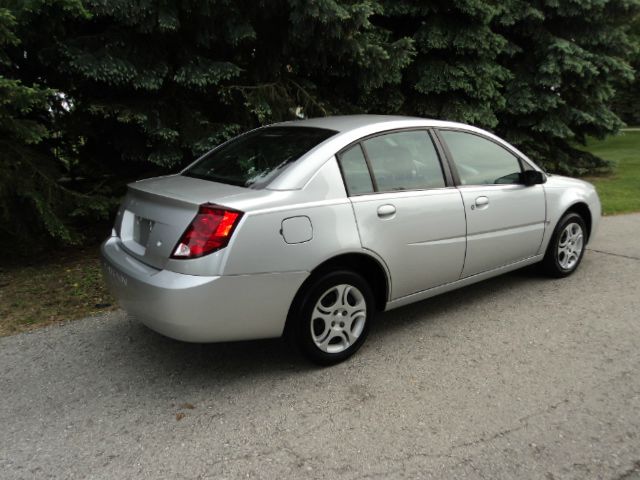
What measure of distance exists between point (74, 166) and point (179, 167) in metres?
1.17

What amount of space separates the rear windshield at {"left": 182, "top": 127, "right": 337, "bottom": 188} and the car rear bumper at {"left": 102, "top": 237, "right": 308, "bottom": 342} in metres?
0.64

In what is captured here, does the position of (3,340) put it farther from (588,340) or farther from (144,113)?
(588,340)

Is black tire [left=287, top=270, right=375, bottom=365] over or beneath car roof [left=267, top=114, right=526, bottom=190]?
beneath

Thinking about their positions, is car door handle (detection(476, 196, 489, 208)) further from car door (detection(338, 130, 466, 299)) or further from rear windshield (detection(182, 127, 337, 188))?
rear windshield (detection(182, 127, 337, 188))

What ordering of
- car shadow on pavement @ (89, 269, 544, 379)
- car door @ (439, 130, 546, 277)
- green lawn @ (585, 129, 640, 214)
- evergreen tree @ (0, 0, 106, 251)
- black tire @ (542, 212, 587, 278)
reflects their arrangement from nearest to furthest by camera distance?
car shadow on pavement @ (89, 269, 544, 379)
car door @ (439, 130, 546, 277)
evergreen tree @ (0, 0, 106, 251)
black tire @ (542, 212, 587, 278)
green lawn @ (585, 129, 640, 214)

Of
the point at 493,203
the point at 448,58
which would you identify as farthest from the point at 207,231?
the point at 448,58

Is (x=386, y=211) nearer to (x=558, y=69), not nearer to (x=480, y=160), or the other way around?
(x=480, y=160)

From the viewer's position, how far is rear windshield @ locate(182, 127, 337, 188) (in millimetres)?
3502

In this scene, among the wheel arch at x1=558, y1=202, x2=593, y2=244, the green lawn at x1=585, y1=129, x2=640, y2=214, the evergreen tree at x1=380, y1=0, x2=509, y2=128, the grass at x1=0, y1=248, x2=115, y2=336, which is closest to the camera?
the grass at x1=0, y1=248, x2=115, y2=336

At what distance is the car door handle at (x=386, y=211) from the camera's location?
11.8 ft

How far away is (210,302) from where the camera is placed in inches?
117

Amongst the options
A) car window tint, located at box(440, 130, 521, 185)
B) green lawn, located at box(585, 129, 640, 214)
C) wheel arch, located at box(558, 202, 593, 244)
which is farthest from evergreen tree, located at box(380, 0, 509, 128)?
car window tint, located at box(440, 130, 521, 185)

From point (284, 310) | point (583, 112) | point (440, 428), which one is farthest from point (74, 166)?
point (583, 112)

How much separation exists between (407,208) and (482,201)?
83cm
